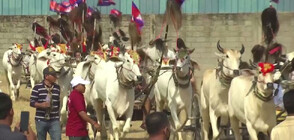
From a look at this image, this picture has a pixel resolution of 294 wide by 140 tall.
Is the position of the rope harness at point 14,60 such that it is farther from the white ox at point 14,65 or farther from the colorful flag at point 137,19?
the colorful flag at point 137,19

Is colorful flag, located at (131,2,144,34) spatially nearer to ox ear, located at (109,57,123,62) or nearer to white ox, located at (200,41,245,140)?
ox ear, located at (109,57,123,62)

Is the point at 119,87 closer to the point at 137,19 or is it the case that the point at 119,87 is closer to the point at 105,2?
the point at 137,19

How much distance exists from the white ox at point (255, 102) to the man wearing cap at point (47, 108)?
10.3 ft

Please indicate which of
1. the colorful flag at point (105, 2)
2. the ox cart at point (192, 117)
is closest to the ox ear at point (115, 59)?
the ox cart at point (192, 117)

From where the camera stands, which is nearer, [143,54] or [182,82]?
[182,82]

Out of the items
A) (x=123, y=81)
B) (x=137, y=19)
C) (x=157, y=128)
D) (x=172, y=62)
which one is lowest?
(x=157, y=128)

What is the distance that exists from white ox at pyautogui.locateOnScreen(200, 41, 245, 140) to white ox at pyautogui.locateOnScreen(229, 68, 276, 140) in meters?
0.62

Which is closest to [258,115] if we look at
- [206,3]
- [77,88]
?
[77,88]

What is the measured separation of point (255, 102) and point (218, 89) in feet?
7.88

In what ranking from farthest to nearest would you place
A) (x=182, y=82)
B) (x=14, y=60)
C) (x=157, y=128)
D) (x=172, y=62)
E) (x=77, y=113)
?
(x=14, y=60), (x=172, y=62), (x=182, y=82), (x=77, y=113), (x=157, y=128)

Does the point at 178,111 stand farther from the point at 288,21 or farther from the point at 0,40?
the point at 0,40

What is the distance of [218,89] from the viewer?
17031mm

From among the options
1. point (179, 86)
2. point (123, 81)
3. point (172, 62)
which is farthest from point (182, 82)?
point (123, 81)

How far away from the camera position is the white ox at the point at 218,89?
645 inches
